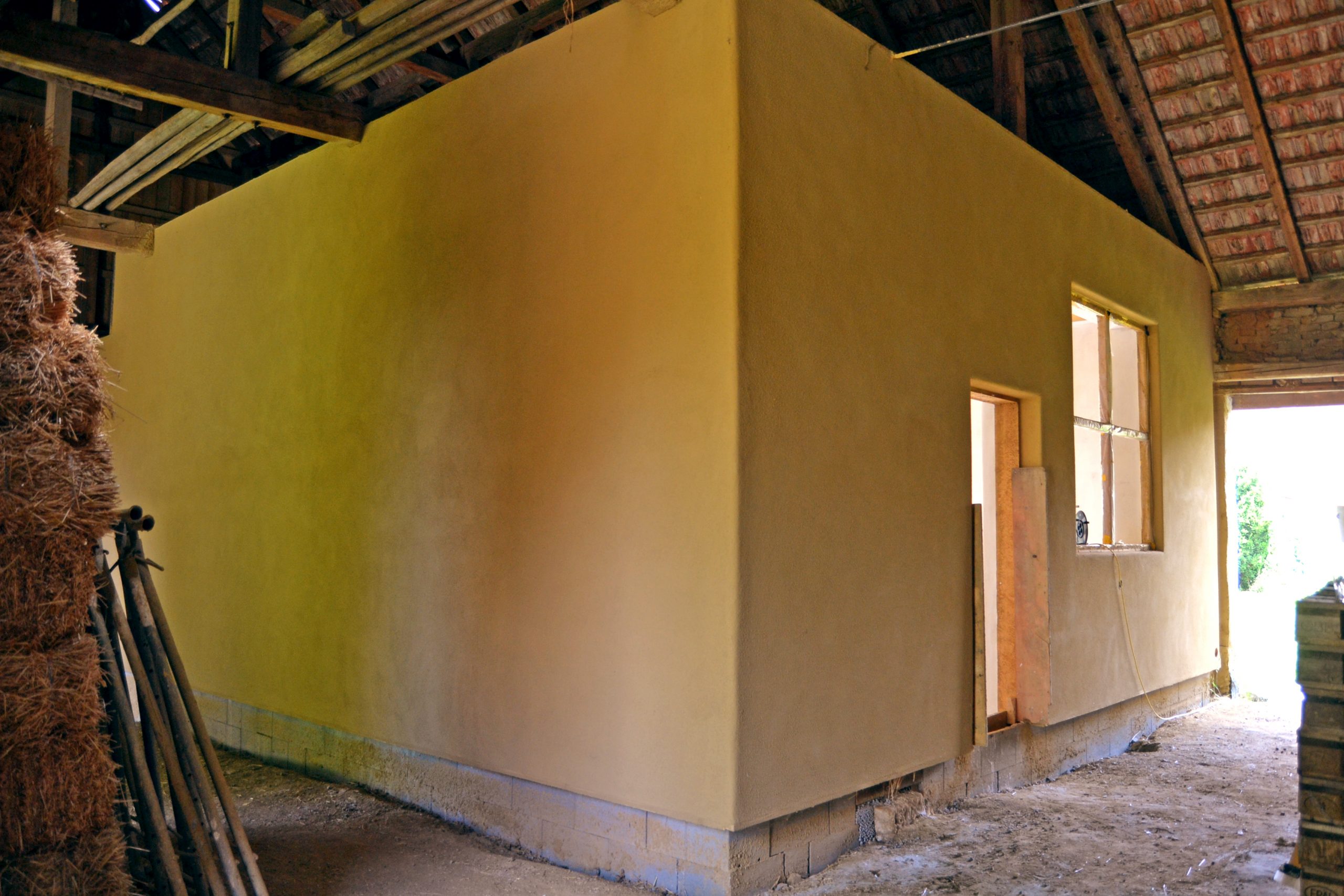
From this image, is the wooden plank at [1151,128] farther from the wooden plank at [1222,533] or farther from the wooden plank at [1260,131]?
the wooden plank at [1222,533]

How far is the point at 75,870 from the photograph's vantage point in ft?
9.62

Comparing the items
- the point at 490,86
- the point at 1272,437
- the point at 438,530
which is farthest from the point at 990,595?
the point at 1272,437

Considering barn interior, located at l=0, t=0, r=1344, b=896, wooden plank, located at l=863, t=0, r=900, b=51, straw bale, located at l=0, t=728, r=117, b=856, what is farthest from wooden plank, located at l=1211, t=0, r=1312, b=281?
straw bale, located at l=0, t=728, r=117, b=856

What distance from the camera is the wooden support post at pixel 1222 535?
330 inches

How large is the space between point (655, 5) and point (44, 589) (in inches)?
117

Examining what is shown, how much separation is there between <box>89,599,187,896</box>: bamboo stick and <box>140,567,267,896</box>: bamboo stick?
0.54 ft

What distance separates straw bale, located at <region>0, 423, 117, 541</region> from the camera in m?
2.93

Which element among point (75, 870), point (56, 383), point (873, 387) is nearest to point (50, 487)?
point (56, 383)

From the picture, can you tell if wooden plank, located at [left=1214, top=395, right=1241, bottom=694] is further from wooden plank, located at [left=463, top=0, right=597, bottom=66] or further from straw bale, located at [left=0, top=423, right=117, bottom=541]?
straw bale, located at [left=0, top=423, right=117, bottom=541]

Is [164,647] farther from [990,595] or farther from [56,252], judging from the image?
[990,595]

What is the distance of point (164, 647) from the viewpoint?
350 cm

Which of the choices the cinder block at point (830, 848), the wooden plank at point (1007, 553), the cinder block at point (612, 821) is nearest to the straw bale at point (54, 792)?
the cinder block at point (612, 821)

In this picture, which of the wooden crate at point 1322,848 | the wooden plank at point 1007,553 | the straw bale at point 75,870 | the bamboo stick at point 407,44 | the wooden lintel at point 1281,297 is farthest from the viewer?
the wooden lintel at point 1281,297

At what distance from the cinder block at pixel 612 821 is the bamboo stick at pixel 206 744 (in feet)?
4.02
